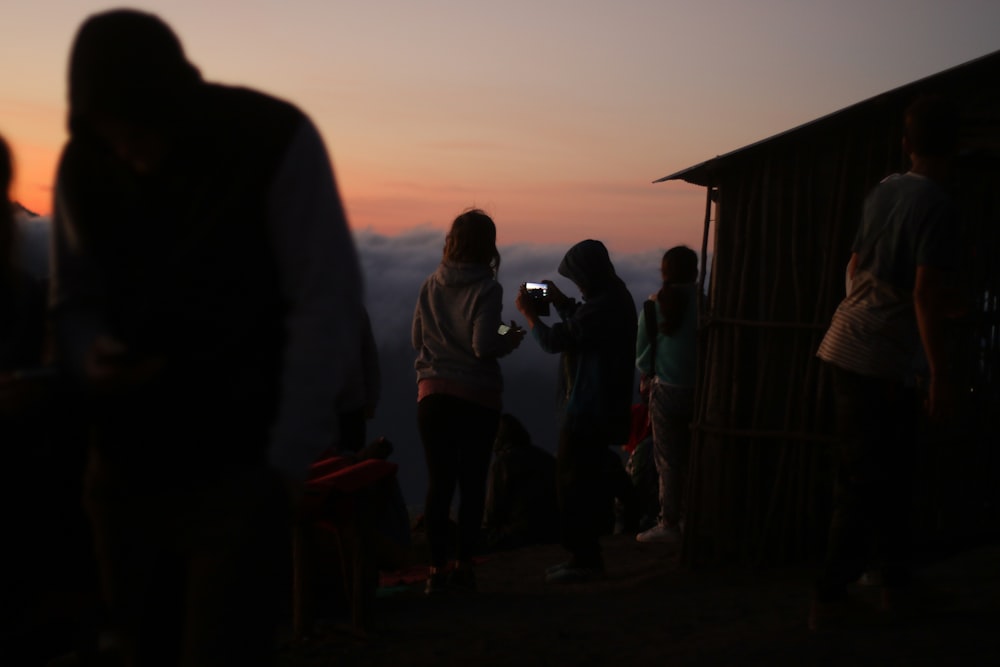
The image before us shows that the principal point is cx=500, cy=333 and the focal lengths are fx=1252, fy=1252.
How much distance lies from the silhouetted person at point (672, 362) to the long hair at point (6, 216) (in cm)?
595

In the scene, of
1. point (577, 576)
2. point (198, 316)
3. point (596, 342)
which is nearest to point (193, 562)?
point (198, 316)

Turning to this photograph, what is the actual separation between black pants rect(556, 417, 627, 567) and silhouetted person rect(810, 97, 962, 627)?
8.06 ft

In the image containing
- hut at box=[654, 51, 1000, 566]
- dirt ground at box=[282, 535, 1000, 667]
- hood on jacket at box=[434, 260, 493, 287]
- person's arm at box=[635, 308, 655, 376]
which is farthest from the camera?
person's arm at box=[635, 308, 655, 376]

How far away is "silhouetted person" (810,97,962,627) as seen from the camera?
14.7 ft

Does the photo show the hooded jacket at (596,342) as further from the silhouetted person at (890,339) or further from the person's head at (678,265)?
the silhouetted person at (890,339)

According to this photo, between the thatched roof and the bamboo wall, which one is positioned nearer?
the thatched roof

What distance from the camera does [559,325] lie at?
23.7ft

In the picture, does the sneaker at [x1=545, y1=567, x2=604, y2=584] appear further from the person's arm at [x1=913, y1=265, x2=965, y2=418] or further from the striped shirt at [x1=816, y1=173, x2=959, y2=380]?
the person's arm at [x1=913, y1=265, x2=965, y2=418]

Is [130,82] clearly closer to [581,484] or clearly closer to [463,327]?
[463,327]

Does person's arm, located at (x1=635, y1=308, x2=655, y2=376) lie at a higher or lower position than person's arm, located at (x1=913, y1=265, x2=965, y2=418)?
lower

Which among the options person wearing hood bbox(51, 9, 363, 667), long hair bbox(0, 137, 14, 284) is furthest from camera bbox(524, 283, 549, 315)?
person wearing hood bbox(51, 9, 363, 667)

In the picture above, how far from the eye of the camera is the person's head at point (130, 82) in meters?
2.02

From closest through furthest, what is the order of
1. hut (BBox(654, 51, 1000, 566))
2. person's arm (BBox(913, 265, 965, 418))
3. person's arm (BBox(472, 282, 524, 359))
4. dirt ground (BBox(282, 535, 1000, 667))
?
person's arm (BBox(913, 265, 965, 418)) → dirt ground (BBox(282, 535, 1000, 667)) → person's arm (BBox(472, 282, 524, 359)) → hut (BBox(654, 51, 1000, 566))

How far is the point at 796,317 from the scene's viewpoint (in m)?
6.98
